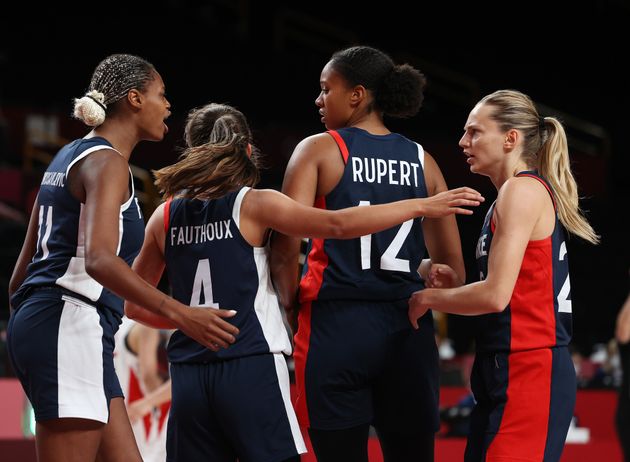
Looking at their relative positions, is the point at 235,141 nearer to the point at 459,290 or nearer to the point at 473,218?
the point at 459,290

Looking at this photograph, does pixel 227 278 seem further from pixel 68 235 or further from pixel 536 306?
pixel 536 306

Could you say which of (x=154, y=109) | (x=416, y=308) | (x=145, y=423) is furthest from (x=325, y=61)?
(x=416, y=308)

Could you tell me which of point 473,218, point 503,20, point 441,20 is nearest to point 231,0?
point 441,20

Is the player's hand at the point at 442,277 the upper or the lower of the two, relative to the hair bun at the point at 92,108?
lower

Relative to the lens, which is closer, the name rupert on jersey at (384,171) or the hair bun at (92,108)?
the hair bun at (92,108)

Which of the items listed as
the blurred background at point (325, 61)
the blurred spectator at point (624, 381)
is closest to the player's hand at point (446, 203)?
the blurred spectator at point (624, 381)

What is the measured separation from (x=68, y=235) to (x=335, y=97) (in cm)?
106

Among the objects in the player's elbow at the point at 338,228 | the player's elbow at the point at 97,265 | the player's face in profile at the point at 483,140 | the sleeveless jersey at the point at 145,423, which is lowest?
the sleeveless jersey at the point at 145,423

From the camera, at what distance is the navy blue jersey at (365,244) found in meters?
3.28

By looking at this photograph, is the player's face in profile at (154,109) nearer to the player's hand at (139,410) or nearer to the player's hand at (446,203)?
the player's hand at (446,203)

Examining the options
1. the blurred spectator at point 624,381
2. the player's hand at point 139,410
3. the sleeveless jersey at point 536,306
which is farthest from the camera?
the blurred spectator at point 624,381

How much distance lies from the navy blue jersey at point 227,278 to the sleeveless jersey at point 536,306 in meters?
0.70

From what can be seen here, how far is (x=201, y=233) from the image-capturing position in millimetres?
3006

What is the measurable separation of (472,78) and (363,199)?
1211cm
